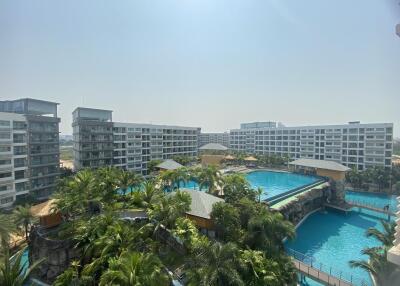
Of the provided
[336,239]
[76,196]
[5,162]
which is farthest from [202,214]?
[5,162]

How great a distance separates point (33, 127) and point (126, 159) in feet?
68.1

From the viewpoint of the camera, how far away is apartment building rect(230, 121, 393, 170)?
2339 inches

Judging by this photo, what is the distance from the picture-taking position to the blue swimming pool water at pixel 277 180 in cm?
4378

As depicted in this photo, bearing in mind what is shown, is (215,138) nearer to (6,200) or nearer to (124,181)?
(6,200)

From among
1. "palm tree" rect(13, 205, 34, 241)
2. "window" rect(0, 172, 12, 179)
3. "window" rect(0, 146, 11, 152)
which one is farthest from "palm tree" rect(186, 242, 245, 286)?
"window" rect(0, 146, 11, 152)

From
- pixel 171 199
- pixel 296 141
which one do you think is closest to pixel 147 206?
pixel 171 199

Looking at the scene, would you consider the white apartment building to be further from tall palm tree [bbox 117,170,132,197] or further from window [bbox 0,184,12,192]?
tall palm tree [bbox 117,170,132,197]

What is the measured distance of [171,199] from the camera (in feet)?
65.6

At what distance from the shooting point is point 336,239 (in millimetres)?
29688

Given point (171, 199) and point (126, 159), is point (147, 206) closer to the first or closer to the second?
point (171, 199)

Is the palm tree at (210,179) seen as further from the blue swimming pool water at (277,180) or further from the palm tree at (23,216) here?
the palm tree at (23,216)

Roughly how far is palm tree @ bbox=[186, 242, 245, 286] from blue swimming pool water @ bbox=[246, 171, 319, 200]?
27212mm

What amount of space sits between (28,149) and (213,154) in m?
49.3

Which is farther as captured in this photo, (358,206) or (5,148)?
(358,206)
